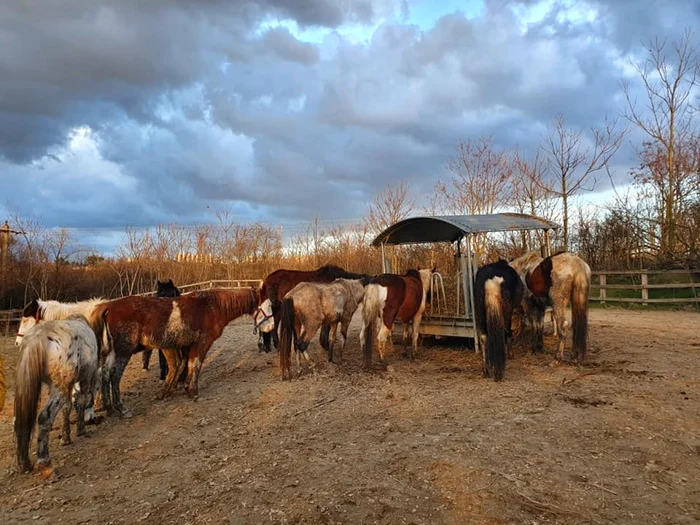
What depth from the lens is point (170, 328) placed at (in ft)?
19.7

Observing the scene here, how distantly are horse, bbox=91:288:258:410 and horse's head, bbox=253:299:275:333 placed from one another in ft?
3.79

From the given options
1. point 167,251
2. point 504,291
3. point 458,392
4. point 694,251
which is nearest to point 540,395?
point 458,392

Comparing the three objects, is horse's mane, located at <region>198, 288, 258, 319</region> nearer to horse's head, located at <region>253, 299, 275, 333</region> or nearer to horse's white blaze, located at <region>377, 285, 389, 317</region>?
horse's head, located at <region>253, 299, 275, 333</region>

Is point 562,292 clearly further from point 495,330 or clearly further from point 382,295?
point 382,295

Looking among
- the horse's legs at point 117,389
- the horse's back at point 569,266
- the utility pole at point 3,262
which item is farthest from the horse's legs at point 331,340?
the utility pole at point 3,262

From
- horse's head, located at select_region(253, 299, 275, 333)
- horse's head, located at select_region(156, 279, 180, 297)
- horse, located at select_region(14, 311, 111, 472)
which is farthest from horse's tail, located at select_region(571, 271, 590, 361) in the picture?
horse's head, located at select_region(156, 279, 180, 297)

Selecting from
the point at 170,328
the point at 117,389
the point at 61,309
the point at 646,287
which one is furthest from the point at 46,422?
the point at 646,287

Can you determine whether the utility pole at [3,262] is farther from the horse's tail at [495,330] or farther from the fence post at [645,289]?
the fence post at [645,289]

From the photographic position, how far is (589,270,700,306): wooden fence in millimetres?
14602

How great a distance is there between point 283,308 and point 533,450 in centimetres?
425

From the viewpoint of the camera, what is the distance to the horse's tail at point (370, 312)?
7336 millimetres

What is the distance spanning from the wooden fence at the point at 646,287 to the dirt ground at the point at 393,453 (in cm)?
935

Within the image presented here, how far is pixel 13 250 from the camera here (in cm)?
1677

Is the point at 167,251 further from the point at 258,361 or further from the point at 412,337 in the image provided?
the point at 412,337
